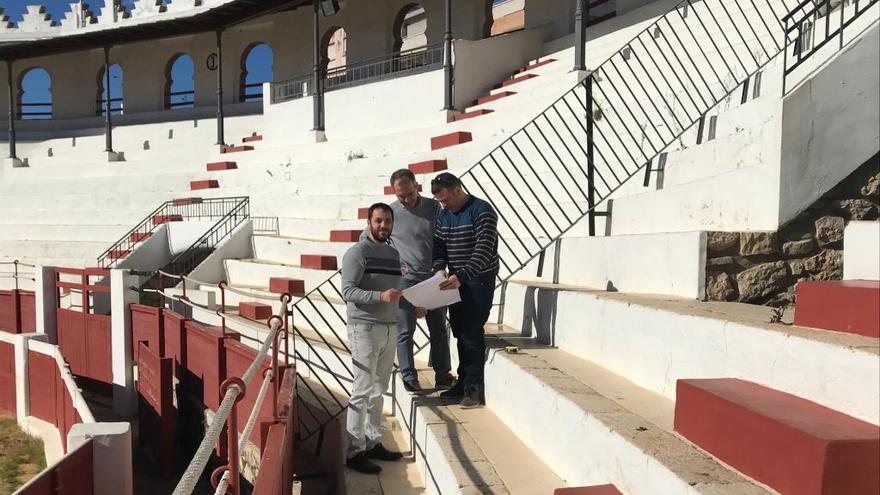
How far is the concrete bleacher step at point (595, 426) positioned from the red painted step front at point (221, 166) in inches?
488

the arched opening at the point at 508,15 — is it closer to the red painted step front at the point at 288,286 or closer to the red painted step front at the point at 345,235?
the red painted step front at the point at 345,235

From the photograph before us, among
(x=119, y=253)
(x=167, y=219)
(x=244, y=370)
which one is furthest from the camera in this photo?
(x=167, y=219)

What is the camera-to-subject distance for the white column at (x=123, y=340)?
9461mm

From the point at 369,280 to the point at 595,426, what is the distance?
5.72 feet

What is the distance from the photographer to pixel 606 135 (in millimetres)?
7277

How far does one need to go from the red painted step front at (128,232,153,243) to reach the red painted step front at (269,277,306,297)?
5112mm

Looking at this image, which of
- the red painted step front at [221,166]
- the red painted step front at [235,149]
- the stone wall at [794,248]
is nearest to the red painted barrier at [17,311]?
the red painted step front at [221,166]

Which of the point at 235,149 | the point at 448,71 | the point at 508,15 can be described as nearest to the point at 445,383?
the point at 448,71

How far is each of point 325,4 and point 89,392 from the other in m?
9.90

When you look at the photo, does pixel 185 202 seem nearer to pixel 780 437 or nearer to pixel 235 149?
pixel 235 149

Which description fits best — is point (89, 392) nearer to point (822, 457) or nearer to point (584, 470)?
point (584, 470)

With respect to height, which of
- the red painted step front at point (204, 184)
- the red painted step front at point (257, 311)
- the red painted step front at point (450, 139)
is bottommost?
the red painted step front at point (257, 311)

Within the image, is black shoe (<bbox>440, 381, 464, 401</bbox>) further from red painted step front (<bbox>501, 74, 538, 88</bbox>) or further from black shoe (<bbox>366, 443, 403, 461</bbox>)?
red painted step front (<bbox>501, 74, 538, 88</bbox>)

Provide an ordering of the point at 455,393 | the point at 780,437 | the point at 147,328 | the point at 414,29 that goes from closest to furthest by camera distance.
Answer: the point at 780,437
the point at 455,393
the point at 147,328
the point at 414,29
